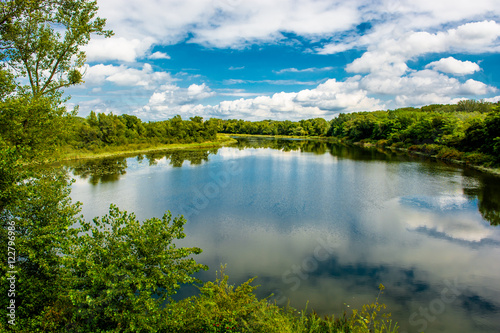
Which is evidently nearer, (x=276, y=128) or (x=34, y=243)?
(x=34, y=243)

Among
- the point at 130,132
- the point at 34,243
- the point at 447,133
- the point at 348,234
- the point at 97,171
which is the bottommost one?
the point at 348,234

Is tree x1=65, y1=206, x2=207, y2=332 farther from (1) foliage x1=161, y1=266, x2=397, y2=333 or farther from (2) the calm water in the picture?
(2) the calm water

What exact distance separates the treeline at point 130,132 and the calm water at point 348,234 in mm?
24028

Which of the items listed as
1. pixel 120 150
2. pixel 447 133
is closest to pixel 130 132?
pixel 120 150

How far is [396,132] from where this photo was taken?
74750 millimetres

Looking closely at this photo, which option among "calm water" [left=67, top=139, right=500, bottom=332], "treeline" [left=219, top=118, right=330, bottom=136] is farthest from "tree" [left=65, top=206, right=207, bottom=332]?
"treeline" [left=219, top=118, right=330, bottom=136]

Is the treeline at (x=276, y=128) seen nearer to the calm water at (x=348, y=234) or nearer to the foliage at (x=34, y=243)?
the calm water at (x=348, y=234)

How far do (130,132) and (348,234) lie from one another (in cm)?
6178

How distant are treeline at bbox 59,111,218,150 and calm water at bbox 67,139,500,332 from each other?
24.0m

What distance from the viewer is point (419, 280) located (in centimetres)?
1059

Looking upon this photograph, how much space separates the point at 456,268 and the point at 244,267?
8.86m

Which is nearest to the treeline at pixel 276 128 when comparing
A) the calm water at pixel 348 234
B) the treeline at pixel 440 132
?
the treeline at pixel 440 132

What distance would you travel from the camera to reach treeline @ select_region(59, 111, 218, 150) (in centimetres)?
5175

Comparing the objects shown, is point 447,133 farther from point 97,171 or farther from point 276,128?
point 276,128
